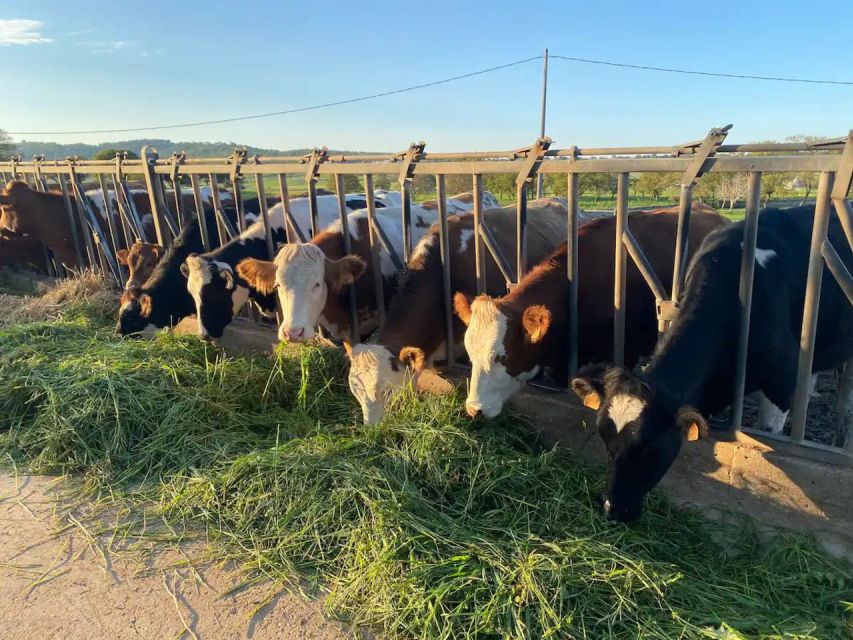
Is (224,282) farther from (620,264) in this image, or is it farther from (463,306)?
(620,264)

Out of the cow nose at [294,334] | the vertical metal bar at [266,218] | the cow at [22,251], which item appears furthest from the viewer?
the cow at [22,251]

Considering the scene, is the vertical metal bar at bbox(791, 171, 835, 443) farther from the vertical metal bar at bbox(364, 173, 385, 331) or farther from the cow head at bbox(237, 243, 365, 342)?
the cow head at bbox(237, 243, 365, 342)

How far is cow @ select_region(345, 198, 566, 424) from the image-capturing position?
397 centimetres

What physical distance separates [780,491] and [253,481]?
3.04 meters

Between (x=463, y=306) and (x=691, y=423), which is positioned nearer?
(x=691, y=423)

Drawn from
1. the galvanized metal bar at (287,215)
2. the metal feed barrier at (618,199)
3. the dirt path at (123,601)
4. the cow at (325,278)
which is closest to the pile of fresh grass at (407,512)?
the dirt path at (123,601)

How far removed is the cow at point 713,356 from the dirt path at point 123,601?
163cm

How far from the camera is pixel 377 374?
3.93 m

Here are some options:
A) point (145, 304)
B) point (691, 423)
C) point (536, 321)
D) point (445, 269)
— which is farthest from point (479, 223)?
point (145, 304)

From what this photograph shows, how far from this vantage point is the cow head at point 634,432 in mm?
2844

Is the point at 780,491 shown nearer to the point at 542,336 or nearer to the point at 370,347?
the point at 542,336

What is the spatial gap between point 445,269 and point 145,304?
367 cm

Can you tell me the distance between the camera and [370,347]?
4.04 metres

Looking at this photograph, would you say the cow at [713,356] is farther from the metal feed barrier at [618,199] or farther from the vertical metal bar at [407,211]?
the vertical metal bar at [407,211]
